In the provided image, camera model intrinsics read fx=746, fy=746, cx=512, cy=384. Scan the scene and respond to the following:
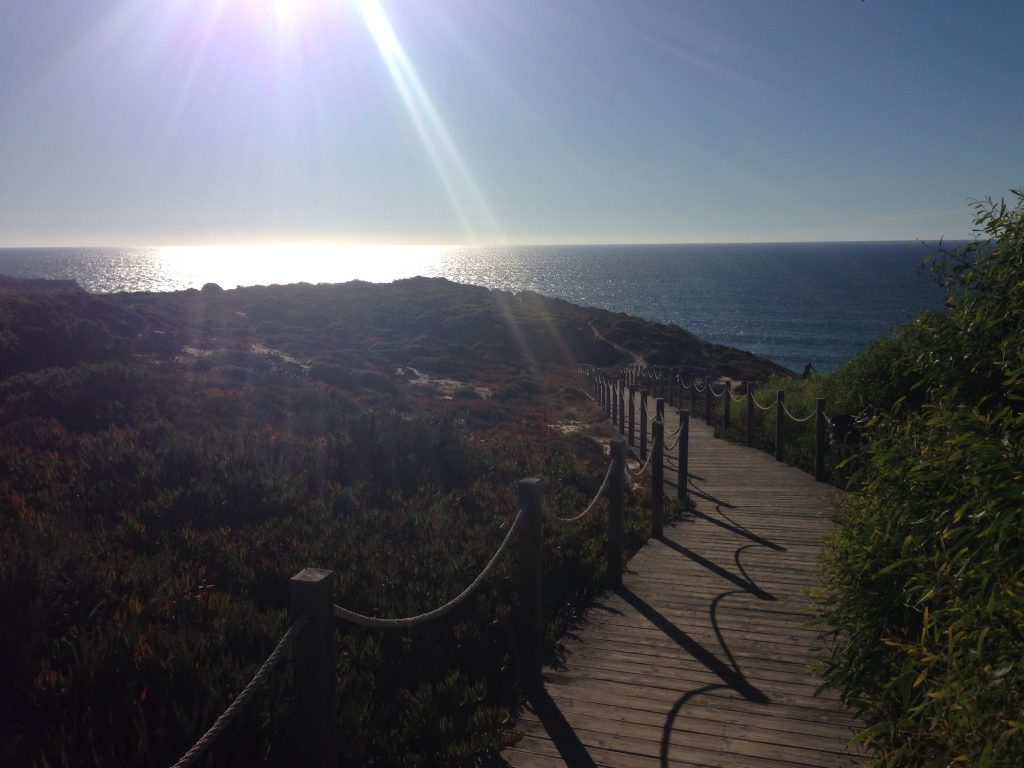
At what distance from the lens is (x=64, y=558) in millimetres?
4859

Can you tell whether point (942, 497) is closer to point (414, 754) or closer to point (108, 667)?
point (414, 754)

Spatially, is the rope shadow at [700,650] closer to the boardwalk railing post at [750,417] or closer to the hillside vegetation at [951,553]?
the hillside vegetation at [951,553]

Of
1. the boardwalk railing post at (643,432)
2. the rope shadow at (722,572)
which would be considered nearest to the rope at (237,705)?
the rope shadow at (722,572)

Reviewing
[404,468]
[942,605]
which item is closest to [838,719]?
[942,605]

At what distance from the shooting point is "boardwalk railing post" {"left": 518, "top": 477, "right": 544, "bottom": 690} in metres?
4.68

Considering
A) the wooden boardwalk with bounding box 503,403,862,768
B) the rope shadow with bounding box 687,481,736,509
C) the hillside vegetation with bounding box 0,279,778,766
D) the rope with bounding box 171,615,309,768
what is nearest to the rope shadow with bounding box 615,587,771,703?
the wooden boardwalk with bounding box 503,403,862,768

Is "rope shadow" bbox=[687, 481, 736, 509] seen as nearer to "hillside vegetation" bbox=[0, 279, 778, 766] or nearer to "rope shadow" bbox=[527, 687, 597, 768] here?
"hillside vegetation" bbox=[0, 279, 778, 766]

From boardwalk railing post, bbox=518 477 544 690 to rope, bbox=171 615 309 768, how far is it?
81.9 inches

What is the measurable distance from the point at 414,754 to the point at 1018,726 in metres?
2.79

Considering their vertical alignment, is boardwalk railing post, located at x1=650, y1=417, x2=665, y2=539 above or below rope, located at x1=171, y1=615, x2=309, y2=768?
below

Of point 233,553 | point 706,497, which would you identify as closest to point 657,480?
point 706,497

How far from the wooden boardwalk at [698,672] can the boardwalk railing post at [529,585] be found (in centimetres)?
17

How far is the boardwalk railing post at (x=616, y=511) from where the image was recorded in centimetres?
624

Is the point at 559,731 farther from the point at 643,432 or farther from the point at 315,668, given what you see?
the point at 643,432
